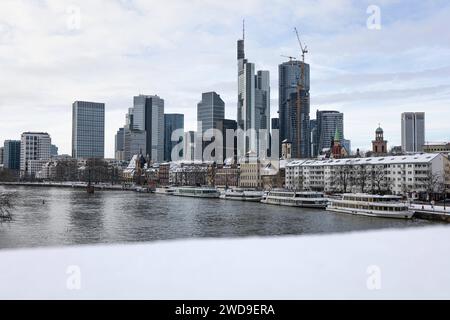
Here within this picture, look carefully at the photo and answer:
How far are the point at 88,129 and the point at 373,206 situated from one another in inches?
5808

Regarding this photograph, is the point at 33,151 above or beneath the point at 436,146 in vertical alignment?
above

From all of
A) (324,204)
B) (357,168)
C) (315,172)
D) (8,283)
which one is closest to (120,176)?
(315,172)

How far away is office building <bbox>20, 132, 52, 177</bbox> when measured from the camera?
171 meters

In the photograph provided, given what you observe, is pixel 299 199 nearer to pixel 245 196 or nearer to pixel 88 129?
pixel 245 196

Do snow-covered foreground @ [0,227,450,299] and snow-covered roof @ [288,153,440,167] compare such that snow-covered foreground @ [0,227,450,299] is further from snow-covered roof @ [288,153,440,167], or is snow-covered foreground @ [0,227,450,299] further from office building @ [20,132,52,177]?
office building @ [20,132,52,177]

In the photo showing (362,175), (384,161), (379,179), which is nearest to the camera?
(379,179)

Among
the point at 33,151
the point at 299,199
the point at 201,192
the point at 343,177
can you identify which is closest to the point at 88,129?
the point at 33,151

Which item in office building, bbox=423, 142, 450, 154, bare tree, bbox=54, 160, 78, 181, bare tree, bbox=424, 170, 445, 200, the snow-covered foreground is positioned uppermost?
office building, bbox=423, 142, 450, 154

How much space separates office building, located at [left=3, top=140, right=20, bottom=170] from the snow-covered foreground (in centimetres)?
17110

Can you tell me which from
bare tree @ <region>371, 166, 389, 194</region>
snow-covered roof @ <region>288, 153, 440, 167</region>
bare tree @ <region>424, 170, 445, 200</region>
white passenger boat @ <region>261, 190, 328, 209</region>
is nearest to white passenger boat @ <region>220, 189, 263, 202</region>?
white passenger boat @ <region>261, 190, 328, 209</region>

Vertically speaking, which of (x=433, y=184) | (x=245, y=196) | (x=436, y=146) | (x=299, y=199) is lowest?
(x=245, y=196)

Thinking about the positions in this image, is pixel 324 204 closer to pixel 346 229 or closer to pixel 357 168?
pixel 346 229

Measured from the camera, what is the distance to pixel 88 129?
173250 mm

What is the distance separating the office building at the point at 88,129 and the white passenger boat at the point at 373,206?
425 feet
